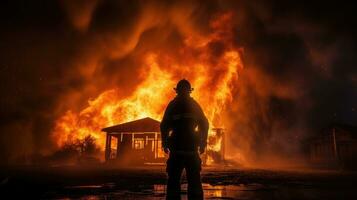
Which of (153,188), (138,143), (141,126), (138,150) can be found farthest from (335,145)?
(153,188)

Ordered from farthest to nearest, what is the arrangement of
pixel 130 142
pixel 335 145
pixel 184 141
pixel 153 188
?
pixel 130 142
pixel 335 145
pixel 153 188
pixel 184 141

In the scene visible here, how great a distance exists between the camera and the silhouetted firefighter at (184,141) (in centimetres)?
487

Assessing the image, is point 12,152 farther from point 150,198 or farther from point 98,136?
point 150,198

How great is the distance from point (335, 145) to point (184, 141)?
100ft

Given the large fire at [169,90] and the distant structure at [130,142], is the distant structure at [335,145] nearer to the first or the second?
the large fire at [169,90]

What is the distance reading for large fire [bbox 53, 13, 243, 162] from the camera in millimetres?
37812

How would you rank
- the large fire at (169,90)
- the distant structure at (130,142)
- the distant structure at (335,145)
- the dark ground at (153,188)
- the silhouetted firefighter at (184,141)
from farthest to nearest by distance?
the large fire at (169,90) < the distant structure at (335,145) < the distant structure at (130,142) < the dark ground at (153,188) < the silhouetted firefighter at (184,141)

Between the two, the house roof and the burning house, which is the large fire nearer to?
the burning house

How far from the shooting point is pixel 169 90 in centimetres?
4141

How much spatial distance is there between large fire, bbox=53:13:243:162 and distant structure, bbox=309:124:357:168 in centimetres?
1206

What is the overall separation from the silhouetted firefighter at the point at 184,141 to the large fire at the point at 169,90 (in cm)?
3132

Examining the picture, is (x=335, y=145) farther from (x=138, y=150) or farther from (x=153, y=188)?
(x=153, y=188)

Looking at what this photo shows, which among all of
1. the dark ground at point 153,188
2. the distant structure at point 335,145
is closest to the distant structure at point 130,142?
the distant structure at point 335,145

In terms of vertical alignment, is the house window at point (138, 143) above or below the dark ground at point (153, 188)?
above
